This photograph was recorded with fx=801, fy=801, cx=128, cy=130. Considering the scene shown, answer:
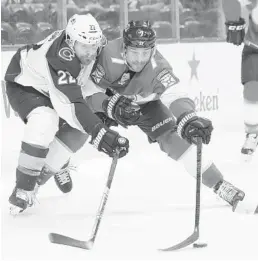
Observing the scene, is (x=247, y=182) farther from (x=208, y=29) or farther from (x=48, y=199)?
(x=208, y=29)

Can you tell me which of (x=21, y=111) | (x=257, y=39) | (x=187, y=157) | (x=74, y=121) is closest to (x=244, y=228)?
(x=187, y=157)

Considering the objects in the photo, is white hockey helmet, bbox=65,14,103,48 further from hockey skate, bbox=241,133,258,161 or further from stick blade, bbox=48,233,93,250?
hockey skate, bbox=241,133,258,161

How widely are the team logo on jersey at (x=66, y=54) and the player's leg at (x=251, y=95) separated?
73.1 inches

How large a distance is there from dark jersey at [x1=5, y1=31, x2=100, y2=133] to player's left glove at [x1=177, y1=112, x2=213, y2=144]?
1.08 ft

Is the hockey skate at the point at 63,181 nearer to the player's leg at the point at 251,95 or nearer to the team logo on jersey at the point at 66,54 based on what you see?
the team logo on jersey at the point at 66,54

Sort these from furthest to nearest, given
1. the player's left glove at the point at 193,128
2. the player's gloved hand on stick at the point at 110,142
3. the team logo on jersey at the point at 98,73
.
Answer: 1. the team logo on jersey at the point at 98,73
2. the player's left glove at the point at 193,128
3. the player's gloved hand on stick at the point at 110,142

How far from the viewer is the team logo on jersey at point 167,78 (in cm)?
319

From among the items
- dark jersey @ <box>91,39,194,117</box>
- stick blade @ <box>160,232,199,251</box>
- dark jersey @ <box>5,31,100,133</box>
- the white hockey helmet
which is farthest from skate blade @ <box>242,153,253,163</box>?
stick blade @ <box>160,232,199,251</box>

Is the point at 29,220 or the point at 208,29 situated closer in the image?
the point at 29,220

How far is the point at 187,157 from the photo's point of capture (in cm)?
326

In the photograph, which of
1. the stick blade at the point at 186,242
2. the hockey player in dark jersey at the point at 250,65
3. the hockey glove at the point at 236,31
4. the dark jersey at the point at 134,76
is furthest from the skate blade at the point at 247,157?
the stick blade at the point at 186,242

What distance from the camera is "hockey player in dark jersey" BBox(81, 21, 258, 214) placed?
3.12m

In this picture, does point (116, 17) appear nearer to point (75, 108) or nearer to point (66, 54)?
point (66, 54)

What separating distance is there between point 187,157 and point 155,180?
85 centimetres
